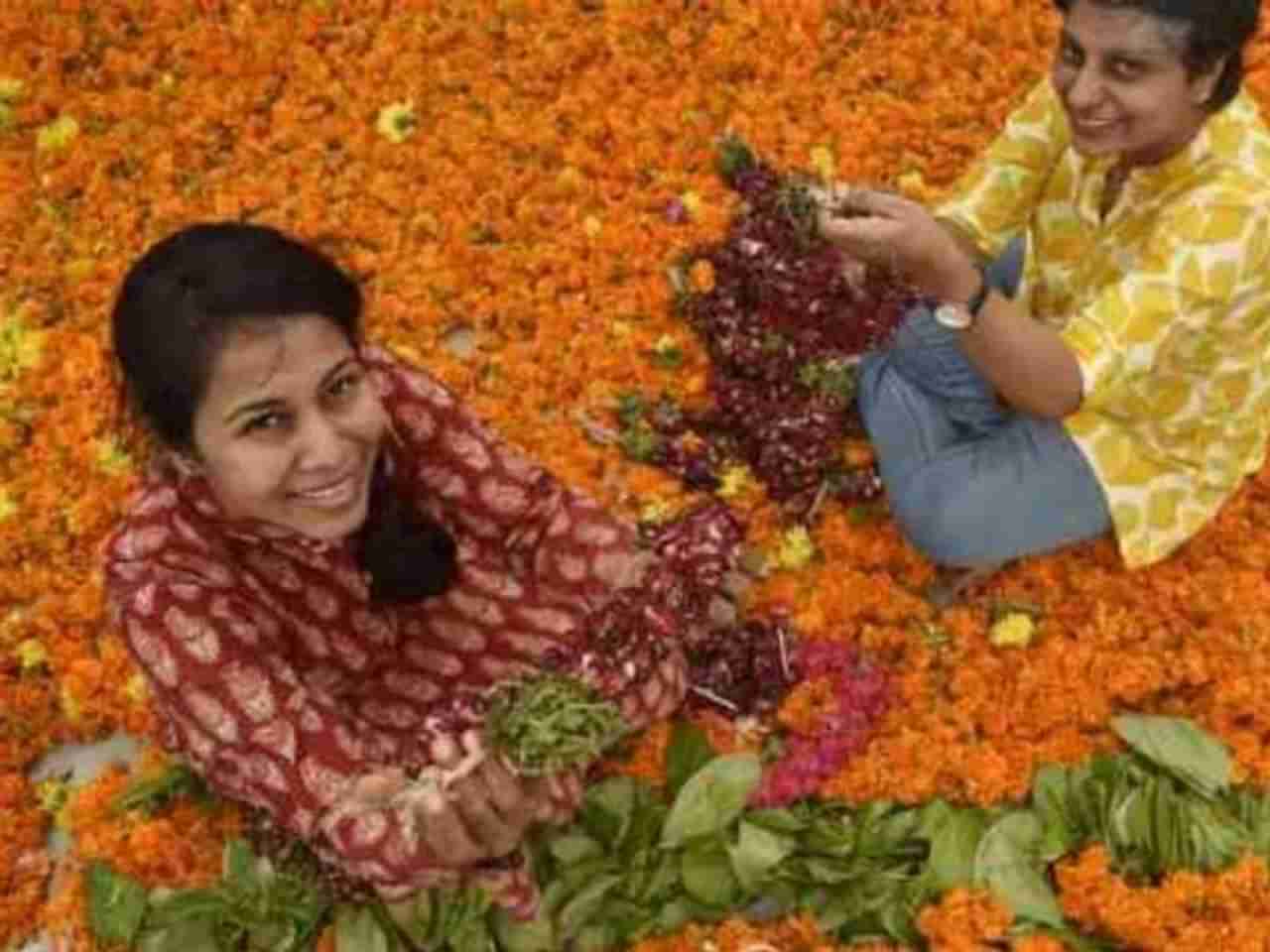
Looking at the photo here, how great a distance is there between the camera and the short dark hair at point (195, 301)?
2.62 m

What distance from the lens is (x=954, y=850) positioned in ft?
11.4

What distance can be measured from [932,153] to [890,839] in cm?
213

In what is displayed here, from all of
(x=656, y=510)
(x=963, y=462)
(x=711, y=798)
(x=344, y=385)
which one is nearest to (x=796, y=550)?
(x=656, y=510)

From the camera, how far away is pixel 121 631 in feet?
9.84

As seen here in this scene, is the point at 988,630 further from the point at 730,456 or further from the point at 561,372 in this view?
the point at 561,372

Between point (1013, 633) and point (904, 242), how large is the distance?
1148 mm

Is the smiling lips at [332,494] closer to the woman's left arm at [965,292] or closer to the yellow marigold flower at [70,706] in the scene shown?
the woman's left arm at [965,292]

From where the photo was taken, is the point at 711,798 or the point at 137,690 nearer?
the point at 711,798

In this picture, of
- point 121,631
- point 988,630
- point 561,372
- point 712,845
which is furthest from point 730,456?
point 121,631

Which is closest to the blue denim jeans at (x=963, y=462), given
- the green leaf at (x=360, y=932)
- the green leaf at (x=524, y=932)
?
the green leaf at (x=524, y=932)

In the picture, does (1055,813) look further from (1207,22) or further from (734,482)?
(1207,22)

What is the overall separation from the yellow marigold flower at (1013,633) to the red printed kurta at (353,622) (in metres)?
0.93

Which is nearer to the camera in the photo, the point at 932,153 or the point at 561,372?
the point at 561,372

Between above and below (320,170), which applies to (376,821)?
below
